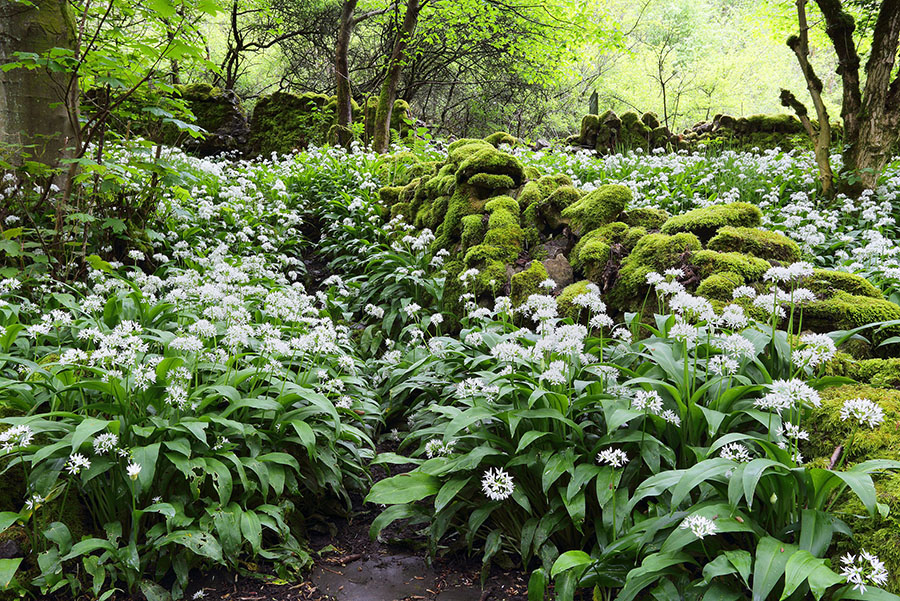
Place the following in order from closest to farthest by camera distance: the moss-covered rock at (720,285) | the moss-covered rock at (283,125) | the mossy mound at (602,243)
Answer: the moss-covered rock at (720,285) → the mossy mound at (602,243) → the moss-covered rock at (283,125)

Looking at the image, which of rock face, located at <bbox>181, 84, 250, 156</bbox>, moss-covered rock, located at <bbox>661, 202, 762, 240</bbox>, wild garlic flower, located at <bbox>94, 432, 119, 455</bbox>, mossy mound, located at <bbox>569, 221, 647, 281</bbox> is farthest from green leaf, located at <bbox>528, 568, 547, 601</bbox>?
rock face, located at <bbox>181, 84, 250, 156</bbox>

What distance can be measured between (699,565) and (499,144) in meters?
12.2

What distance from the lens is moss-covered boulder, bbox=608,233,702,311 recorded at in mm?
4402

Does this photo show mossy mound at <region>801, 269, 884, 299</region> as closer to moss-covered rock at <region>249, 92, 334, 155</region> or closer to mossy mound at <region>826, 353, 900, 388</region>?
mossy mound at <region>826, 353, 900, 388</region>

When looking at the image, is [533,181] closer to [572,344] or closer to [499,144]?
[572,344]

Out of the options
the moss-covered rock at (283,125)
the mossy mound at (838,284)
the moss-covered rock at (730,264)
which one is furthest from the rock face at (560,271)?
the moss-covered rock at (283,125)

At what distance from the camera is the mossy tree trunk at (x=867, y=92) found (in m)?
7.50

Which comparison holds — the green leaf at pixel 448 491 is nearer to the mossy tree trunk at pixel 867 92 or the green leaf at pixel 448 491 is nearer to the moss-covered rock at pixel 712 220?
the moss-covered rock at pixel 712 220

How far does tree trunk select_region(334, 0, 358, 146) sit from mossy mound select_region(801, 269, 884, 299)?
11736mm

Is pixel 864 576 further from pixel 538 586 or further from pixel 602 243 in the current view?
pixel 602 243

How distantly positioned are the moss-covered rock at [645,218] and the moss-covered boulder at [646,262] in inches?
21.5

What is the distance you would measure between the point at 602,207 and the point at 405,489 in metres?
3.56

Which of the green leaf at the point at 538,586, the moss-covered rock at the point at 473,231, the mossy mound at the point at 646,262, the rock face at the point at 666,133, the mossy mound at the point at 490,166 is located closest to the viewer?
the green leaf at the point at 538,586

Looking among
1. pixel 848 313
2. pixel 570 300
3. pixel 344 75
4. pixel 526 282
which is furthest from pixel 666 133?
pixel 848 313
